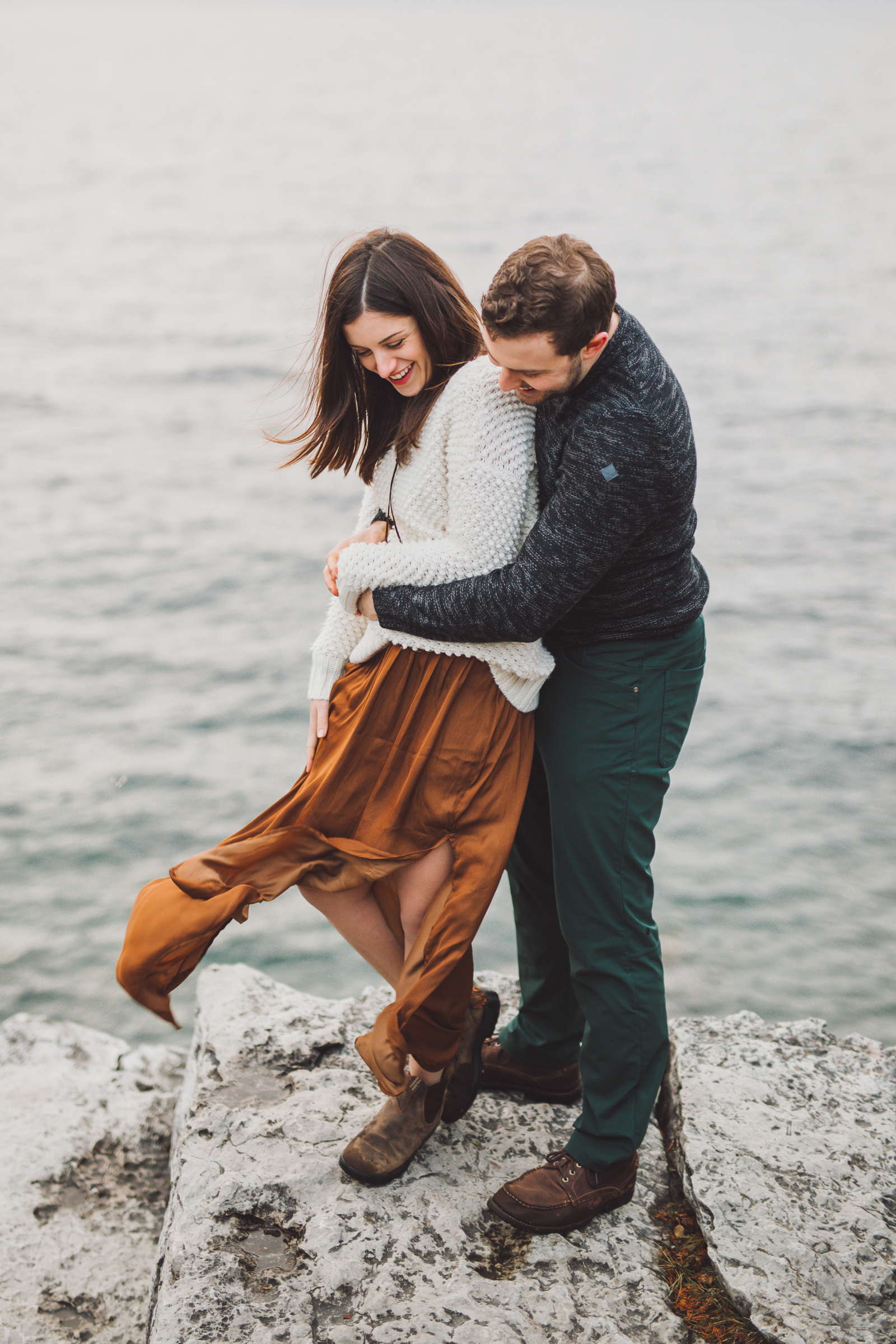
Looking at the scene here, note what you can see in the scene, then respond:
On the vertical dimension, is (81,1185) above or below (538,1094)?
below

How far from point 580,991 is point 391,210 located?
1913 centimetres

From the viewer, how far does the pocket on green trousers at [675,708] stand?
2.12m

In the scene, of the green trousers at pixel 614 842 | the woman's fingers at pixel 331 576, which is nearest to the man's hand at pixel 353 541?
the woman's fingers at pixel 331 576

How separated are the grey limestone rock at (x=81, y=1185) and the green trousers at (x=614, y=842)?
1.04 meters

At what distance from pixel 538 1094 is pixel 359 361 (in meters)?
1.64

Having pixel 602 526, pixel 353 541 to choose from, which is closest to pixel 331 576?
pixel 353 541

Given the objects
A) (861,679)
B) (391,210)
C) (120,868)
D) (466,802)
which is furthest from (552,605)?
(391,210)

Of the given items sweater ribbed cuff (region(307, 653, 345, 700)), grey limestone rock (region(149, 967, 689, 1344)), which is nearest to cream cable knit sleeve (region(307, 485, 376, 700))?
sweater ribbed cuff (region(307, 653, 345, 700))

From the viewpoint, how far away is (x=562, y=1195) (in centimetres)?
221

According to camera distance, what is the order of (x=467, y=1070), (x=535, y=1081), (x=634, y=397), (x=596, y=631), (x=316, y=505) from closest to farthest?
(x=634, y=397), (x=596, y=631), (x=467, y=1070), (x=535, y=1081), (x=316, y=505)

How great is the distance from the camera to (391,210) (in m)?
19.3

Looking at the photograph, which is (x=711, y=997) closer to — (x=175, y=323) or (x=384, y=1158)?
(x=384, y=1158)

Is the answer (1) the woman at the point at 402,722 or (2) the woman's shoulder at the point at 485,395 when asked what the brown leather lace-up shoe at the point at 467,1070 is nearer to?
(1) the woman at the point at 402,722

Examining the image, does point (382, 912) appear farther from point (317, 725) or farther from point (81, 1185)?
point (81, 1185)
